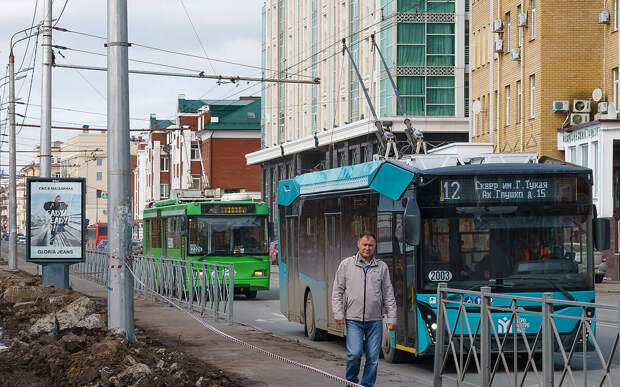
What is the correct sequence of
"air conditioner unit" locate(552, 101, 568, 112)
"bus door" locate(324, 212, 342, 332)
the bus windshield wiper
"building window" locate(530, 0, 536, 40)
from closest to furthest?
the bus windshield wiper
"bus door" locate(324, 212, 342, 332)
"air conditioner unit" locate(552, 101, 568, 112)
"building window" locate(530, 0, 536, 40)

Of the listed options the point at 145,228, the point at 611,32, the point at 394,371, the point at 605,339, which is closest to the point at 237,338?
the point at 394,371

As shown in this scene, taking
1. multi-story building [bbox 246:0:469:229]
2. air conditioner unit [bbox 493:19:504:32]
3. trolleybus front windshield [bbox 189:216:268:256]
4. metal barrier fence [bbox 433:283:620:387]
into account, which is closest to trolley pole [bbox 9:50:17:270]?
multi-story building [bbox 246:0:469:229]

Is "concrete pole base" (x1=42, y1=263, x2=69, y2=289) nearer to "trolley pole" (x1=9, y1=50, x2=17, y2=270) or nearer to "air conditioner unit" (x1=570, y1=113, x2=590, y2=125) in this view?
"trolley pole" (x1=9, y1=50, x2=17, y2=270)

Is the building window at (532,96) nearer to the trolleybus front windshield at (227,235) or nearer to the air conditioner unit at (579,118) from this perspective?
the air conditioner unit at (579,118)

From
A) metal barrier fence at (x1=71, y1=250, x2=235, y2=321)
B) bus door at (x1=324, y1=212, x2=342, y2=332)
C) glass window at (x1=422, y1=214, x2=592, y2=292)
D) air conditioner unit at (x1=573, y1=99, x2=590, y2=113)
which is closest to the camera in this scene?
glass window at (x1=422, y1=214, x2=592, y2=292)

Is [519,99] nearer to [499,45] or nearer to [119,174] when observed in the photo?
[499,45]

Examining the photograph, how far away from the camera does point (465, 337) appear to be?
10812 millimetres

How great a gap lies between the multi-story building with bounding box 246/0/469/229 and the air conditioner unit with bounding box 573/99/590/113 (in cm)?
935

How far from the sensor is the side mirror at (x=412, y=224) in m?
13.3

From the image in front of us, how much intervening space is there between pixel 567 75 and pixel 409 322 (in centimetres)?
2997

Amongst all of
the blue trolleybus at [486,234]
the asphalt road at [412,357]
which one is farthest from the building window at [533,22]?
the blue trolleybus at [486,234]

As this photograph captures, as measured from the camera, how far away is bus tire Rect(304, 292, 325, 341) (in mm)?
18397

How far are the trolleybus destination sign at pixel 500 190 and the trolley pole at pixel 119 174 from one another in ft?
13.3

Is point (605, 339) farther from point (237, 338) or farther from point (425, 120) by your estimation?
point (425, 120)
